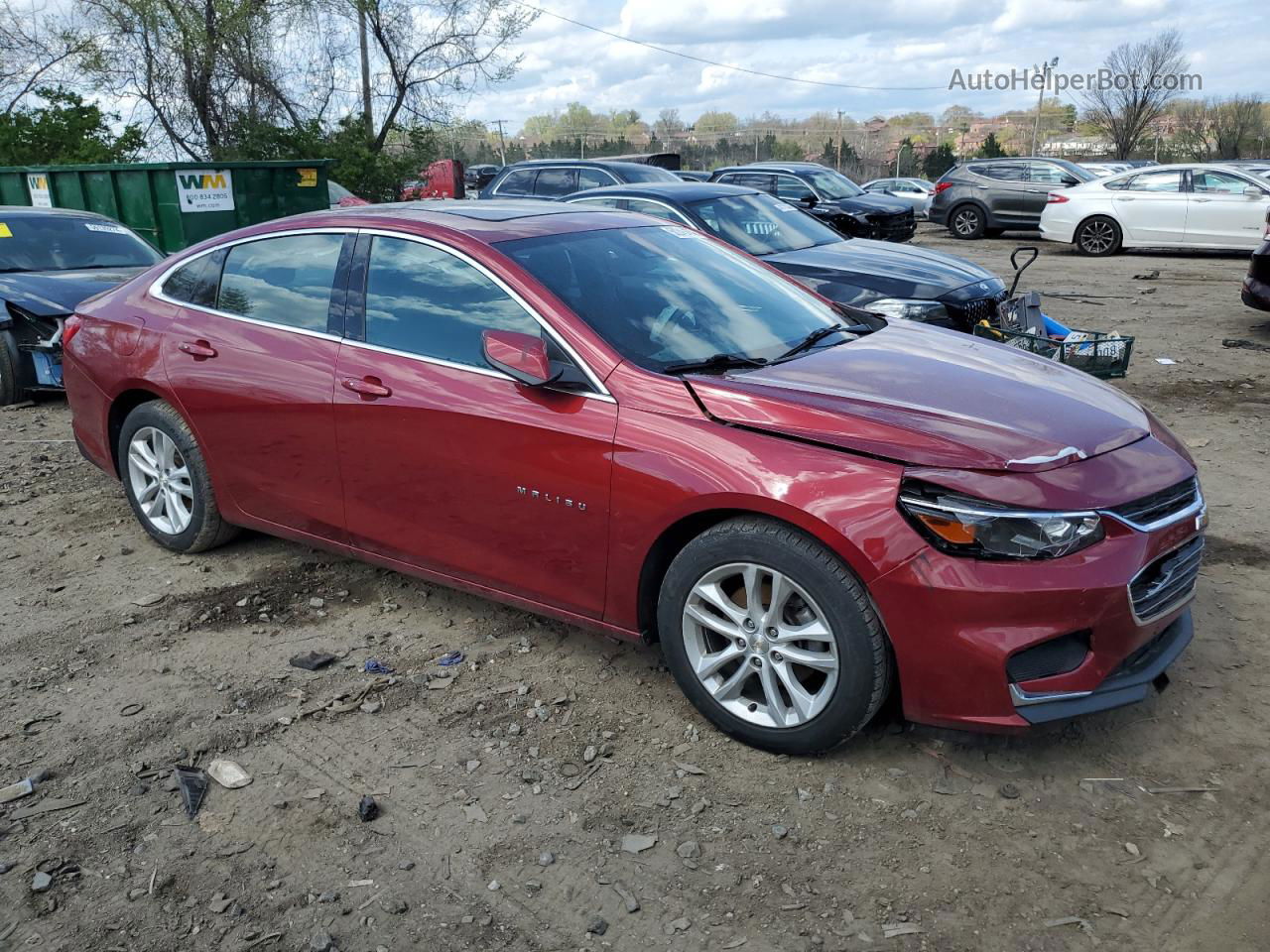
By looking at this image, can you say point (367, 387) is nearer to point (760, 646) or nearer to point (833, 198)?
point (760, 646)

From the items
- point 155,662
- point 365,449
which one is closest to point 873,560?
point 365,449

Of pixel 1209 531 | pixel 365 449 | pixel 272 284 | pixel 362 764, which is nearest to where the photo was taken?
pixel 362 764

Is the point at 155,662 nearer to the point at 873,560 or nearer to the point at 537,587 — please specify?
the point at 537,587

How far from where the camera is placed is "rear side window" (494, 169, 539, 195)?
46.0 feet

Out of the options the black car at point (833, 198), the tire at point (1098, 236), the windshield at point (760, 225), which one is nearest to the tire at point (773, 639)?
the windshield at point (760, 225)

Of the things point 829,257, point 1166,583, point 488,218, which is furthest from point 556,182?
point 1166,583

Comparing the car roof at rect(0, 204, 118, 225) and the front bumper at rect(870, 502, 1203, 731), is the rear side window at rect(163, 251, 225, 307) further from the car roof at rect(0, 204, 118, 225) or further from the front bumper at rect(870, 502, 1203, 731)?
the car roof at rect(0, 204, 118, 225)

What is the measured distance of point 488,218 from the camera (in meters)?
4.15

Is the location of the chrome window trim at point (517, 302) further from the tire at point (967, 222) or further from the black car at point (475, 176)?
→ the black car at point (475, 176)

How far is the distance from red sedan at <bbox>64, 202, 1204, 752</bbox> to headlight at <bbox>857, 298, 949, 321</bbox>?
9.43 ft

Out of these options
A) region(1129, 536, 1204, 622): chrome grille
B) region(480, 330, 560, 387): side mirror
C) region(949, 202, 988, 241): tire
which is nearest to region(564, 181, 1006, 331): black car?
region(480, 330, 560, 387): side mirror

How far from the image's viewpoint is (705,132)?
64062mm

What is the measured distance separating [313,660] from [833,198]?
15194mm

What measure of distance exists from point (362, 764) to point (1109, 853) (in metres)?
2.18
